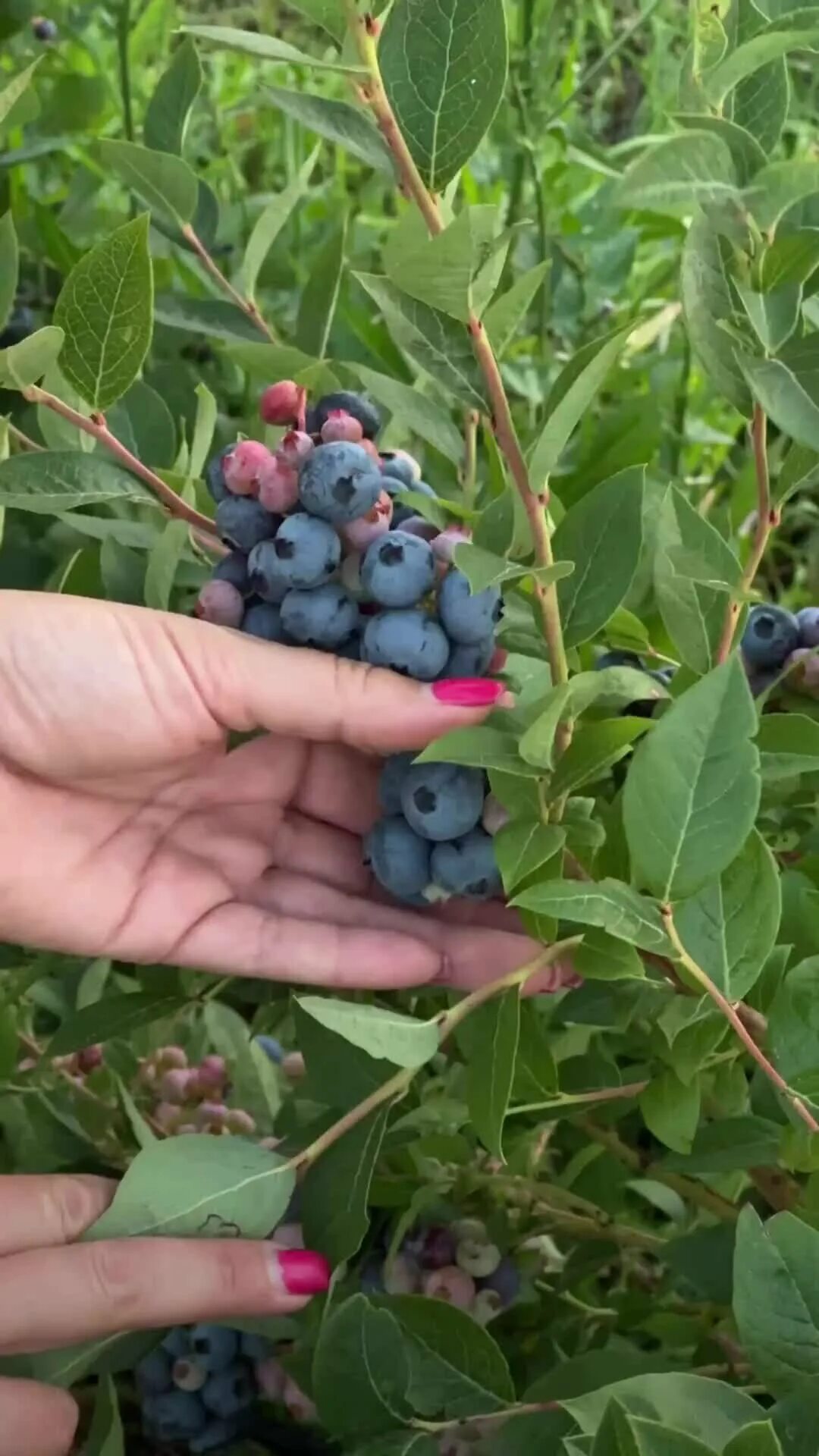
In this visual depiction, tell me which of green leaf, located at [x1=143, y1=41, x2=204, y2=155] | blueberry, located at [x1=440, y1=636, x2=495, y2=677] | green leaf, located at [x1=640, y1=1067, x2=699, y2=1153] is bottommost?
green leaf, located at [x1=640, y1=1067, x2=699, y2=1153]

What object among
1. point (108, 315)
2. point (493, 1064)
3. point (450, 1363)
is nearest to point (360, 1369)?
point (450, 1363)

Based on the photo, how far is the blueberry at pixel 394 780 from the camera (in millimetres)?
611

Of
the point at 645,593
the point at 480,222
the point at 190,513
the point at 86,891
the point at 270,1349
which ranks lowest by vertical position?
the point at 270,1349

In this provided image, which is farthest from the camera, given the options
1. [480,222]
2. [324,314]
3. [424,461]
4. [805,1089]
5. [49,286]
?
[49,286]

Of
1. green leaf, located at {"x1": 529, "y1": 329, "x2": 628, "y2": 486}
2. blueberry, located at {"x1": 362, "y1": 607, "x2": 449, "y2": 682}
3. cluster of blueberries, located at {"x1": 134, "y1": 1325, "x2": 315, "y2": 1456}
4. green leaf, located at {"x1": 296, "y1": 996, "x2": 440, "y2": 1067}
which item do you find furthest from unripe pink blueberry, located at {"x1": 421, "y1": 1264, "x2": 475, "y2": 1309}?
green leaf, located at {"x1": 529, "y1": 329, "x2": 628, "y2": 486}

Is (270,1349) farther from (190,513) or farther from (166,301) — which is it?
(166,301)

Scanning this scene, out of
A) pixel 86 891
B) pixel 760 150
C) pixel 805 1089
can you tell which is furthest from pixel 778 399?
pixel 86 891

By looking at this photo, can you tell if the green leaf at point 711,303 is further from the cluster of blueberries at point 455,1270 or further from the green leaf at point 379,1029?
the cluster of blueberries at point 455,1270

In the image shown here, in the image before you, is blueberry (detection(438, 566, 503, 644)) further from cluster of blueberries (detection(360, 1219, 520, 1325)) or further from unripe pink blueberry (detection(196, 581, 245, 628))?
cluster of blueberries (detection(360, 1219, 520, 1325))

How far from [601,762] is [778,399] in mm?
146

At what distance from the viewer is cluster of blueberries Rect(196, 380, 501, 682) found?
1.73 ft

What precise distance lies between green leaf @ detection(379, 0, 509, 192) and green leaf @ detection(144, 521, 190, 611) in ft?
0.74

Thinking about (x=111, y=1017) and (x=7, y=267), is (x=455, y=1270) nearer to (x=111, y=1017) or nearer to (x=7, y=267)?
(x=111, y=1017)

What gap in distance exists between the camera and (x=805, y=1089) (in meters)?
0.54
